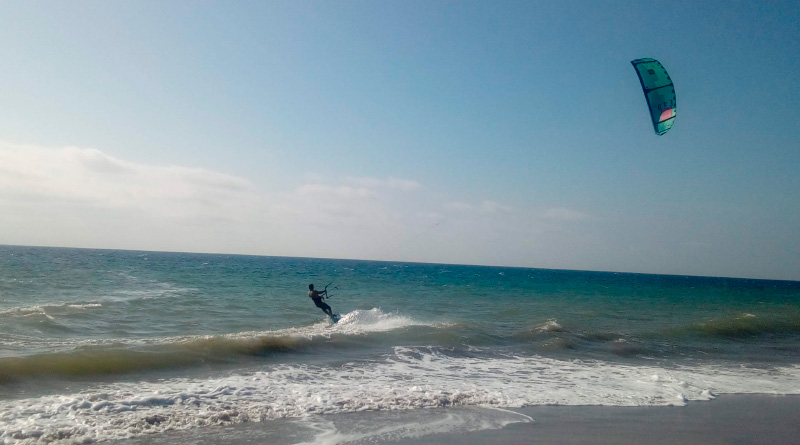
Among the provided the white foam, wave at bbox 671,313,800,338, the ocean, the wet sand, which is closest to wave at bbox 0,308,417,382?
the ocean

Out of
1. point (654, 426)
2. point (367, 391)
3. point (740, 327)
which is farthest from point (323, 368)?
point (740, 327)

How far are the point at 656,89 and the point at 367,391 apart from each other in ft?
28.4

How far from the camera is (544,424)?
8102 mm

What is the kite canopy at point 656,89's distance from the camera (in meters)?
10.3

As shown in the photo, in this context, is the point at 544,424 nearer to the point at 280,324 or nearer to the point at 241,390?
the point at 241,390

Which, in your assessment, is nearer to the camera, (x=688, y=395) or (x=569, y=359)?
(x=688, y=395)

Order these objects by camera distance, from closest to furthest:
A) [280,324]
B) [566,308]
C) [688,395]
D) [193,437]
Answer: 1. [193,437]
2. [688,395]
3. [280,324]
4. [566,308]

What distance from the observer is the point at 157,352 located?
11953mm

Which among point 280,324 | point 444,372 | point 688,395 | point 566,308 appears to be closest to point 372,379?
point 444,372

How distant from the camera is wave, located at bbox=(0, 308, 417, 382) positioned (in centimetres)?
1036

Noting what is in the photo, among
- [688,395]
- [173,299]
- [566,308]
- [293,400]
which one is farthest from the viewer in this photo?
[566,308]

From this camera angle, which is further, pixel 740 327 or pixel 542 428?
pixel 740 327

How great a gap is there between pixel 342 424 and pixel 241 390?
2657mm

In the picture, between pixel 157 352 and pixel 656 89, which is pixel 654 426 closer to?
pixel 656 89
